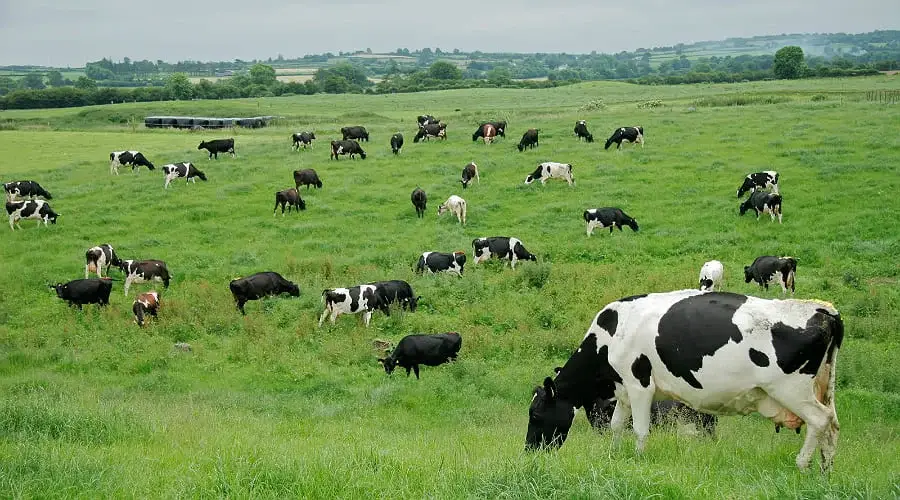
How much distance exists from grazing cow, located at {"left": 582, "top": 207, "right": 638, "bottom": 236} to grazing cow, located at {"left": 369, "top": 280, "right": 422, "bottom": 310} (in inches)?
339

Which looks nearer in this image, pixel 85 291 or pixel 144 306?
pixel 144 306

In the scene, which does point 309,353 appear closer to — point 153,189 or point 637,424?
point 637,424

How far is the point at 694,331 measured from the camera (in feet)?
29.8

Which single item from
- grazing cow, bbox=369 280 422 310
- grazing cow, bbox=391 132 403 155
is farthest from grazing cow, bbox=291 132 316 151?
Result: grazing cow, bbox=369 280 422 310

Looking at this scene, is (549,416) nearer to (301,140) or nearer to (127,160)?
(127,160)

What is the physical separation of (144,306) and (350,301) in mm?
5564

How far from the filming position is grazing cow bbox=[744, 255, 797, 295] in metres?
20.8

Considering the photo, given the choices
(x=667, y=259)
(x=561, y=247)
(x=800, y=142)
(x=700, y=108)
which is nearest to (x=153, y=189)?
(x=561, y=247)

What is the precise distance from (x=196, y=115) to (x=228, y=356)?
71051 mm

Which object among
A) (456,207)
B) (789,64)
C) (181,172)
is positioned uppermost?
(789,64)

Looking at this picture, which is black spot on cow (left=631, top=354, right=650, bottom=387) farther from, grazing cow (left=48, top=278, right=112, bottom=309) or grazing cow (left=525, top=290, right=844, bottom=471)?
Result: grazing cow (left=48, top=278, right=112, bottom=309)

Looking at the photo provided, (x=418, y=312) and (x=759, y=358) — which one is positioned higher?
(x=759, y=358)

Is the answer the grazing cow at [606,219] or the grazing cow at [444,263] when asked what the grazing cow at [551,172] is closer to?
the grazing cow at [606,219]

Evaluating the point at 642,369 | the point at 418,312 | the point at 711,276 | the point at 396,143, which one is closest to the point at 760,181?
the point at 711,276
